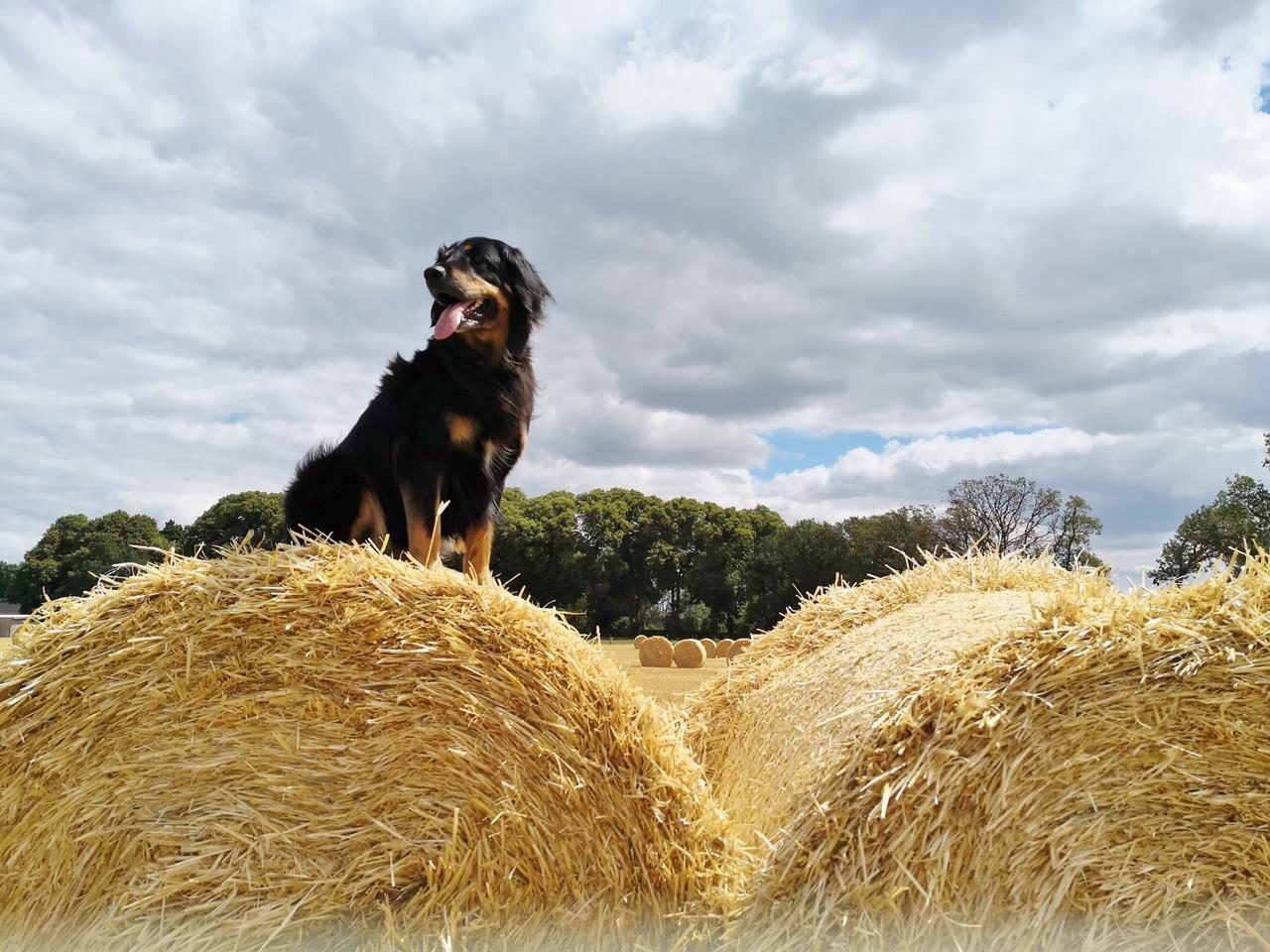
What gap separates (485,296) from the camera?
162 inches

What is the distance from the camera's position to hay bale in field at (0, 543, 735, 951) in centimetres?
282

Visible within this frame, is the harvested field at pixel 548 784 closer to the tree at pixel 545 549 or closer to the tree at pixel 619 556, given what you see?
the tree at pixel 545 549

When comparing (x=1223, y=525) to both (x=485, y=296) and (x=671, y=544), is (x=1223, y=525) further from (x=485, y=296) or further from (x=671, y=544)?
(x=485, y=296)

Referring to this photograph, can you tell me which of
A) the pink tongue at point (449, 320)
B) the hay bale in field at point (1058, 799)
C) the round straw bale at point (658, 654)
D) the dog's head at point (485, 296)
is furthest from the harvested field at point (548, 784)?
Answer: the round straw bale at point (658, 654)

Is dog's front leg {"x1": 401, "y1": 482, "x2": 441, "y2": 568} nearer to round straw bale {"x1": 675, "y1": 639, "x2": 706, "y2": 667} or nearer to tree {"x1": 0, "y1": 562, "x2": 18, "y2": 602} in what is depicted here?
round straw bale {"x1": 675, "y1": 639, "x2": 706, "y2": 667}

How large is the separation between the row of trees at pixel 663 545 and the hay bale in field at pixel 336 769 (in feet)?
121

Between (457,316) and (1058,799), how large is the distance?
2775 mm

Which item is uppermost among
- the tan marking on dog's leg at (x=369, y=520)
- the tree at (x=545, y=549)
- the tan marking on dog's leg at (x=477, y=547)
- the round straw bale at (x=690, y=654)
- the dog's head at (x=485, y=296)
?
the tree at (x=545, y=549)

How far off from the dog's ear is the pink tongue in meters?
0.26

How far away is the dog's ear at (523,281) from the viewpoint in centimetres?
423

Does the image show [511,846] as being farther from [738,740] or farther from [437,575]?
[738,740]

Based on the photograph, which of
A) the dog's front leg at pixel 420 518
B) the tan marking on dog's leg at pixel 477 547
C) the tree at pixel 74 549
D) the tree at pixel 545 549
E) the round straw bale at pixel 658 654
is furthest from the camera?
the tree at pixel 74 549

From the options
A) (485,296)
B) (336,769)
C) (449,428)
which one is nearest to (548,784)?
(336,769)

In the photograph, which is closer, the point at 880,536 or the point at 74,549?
the point at 880,536
